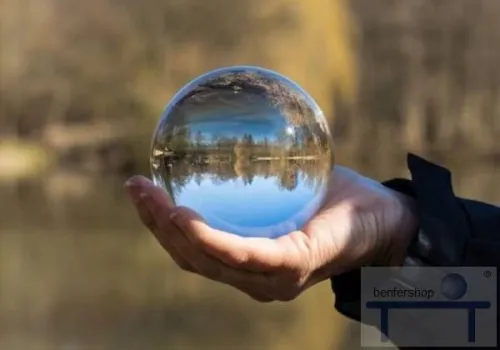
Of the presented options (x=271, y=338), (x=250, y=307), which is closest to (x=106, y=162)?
(x=250, y=307)

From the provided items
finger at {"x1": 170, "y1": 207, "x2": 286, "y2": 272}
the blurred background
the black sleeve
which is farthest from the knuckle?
the blurred background

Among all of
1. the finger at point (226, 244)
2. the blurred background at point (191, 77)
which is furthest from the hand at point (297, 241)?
the blurred background at point (191, 77)

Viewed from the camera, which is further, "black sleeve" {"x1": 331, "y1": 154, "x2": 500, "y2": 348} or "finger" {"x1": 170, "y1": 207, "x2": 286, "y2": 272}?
"black sleeve" {"x1": 331, "y1": 154, "x2": 500, "y2": 348}

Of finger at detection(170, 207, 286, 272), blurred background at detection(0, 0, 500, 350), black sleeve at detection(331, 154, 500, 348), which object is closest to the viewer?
finger at detection(170, 207, 286, 272)

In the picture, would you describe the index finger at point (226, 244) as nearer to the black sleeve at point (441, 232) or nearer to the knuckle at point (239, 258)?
the knuckle at point (239, 258)

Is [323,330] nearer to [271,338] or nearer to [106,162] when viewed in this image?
[271,338]

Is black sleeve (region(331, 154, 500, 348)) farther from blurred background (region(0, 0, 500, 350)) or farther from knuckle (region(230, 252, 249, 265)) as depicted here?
blurred background (region(0, 0, 500, 350))
